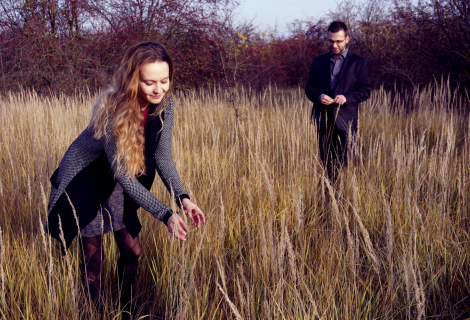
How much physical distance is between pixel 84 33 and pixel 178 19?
237cm

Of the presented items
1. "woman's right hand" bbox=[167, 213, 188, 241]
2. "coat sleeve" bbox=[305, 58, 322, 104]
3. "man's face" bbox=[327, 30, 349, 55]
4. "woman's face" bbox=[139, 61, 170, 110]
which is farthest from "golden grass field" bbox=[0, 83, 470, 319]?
"man's face" bbox=[327, 30, 349, 55]

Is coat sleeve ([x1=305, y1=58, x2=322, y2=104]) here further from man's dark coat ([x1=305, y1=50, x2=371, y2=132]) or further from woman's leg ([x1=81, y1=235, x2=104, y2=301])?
woman's leg ([x1=81, y1=235, x2=104, y2=301])

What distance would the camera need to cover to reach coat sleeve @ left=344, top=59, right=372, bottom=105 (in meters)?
3.23

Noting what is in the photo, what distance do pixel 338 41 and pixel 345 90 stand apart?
468 millimetres

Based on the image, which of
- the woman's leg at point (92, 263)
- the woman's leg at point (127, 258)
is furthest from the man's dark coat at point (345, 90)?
the woman's leg at point (92, 263)

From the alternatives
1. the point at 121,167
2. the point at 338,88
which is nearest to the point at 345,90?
the point at 338,88

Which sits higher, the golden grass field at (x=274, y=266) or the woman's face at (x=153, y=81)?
the woman's face at (x=153, y=81)

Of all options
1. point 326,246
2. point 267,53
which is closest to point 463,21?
point 326,246

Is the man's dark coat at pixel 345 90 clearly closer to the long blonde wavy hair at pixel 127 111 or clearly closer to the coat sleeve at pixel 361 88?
the coat sleeve at pixel 361 88

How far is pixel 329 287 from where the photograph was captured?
143cm

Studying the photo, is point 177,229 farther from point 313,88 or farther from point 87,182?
point 313,88

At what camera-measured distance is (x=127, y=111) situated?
1452mm

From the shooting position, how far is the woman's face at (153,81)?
57.5 inches

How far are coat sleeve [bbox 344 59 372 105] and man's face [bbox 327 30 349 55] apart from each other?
0.87ft
